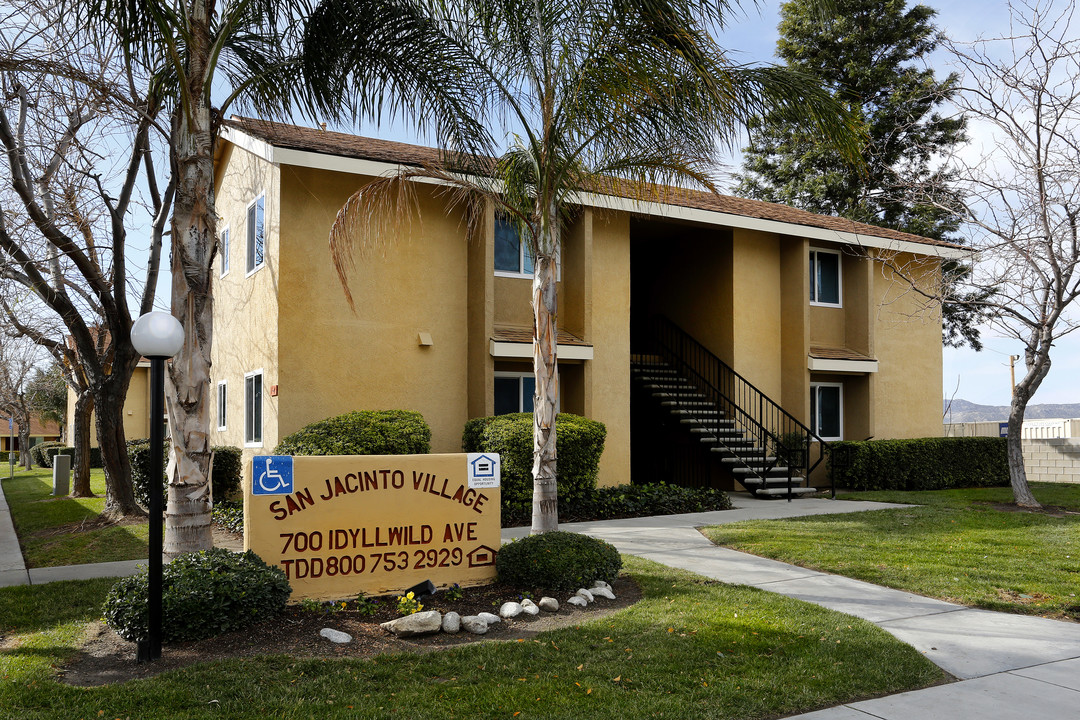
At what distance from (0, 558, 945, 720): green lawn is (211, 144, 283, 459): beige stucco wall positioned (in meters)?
6.89

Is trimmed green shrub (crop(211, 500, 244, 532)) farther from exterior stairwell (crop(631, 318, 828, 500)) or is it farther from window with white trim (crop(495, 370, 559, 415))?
exterior stairwell (crop(631, 318, 828, 500))

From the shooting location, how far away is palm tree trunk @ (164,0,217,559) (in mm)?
6586

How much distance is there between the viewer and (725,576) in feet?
26.9

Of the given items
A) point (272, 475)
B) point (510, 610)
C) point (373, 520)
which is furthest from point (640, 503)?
point (272, 475)

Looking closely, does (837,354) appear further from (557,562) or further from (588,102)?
(557,562)

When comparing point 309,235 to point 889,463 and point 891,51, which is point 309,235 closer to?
point 889,463

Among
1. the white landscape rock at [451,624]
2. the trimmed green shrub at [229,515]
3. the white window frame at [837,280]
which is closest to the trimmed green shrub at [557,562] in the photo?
the white landscape rock at [451,624]

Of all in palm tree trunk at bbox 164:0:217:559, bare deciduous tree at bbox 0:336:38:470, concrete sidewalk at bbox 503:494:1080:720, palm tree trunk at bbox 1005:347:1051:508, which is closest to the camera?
concrete sidewalk at bbox 503:494:1080:720

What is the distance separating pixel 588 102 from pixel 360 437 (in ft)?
18.5

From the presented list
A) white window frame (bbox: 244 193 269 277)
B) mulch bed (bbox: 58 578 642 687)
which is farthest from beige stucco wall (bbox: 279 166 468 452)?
mulch bed (bbox: 58 578 642 687)

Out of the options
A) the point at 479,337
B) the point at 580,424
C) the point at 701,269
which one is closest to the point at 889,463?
the point at 701,269

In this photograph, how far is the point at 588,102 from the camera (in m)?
8.55

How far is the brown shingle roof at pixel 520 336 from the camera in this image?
1380 centimetres

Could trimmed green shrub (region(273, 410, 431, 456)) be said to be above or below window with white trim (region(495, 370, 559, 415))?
below
